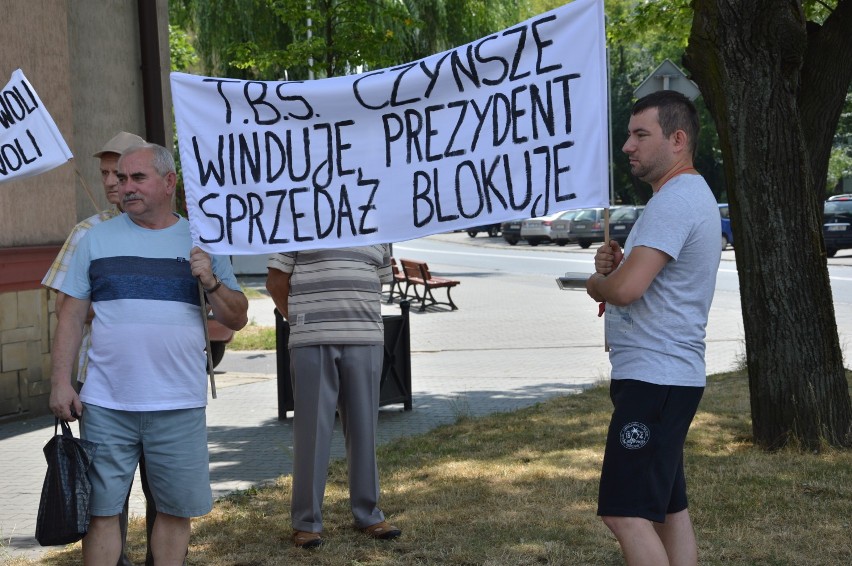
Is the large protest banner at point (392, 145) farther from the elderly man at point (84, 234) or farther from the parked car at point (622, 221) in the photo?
the parked car at point (622, 221)

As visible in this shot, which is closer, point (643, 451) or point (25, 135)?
point (643, 451)

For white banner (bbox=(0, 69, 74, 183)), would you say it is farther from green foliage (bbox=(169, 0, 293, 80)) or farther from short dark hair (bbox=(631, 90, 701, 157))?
green foliage (bbox=(169, 0, 293, 80))

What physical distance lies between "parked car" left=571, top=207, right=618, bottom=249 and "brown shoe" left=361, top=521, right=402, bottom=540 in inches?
1392

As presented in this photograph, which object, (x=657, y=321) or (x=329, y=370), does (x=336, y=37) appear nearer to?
(x=329, y=370)

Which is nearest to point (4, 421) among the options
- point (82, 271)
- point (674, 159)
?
point (82, 271)

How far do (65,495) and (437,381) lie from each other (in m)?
8.05

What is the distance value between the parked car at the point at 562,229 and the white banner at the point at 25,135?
37.5 meters

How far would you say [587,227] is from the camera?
41.3m

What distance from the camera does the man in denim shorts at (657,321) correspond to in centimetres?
379

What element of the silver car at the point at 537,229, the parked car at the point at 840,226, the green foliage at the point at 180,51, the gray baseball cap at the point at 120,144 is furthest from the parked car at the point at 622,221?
the gray baseball cap at the point at 120,144

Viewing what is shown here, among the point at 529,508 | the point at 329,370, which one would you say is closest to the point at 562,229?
the point at 529,508

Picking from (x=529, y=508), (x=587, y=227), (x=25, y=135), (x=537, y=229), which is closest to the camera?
(x=25, y=135)

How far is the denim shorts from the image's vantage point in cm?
423

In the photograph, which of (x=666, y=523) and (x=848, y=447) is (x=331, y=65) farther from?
(x=666, y=523)
